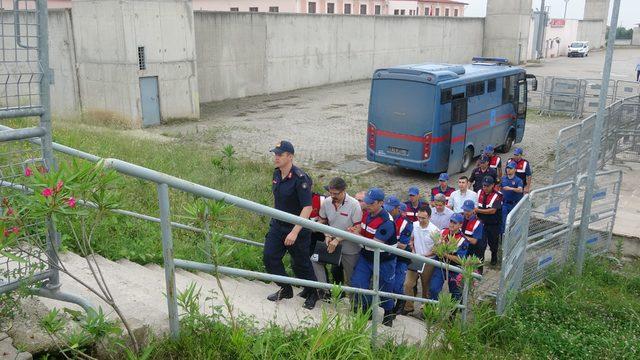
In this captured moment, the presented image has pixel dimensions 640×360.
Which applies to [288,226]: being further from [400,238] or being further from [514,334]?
[514,334]

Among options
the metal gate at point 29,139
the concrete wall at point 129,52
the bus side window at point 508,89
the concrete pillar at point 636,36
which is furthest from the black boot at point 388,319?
the concrete pillar at point 636,36

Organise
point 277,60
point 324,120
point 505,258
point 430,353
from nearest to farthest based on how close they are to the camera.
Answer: point 430,353 < point 505,258 < point 324,120 < point 277,60

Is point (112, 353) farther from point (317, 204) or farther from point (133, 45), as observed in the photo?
point (133, 45)

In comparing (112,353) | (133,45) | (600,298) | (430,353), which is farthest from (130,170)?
(133,45)

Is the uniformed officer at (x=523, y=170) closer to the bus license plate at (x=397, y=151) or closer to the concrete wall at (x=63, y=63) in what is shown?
the bus license plate at (x=397, y=151)

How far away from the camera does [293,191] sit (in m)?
5.27

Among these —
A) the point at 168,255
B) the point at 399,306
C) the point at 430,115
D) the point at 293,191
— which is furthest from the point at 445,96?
the point at 168,255

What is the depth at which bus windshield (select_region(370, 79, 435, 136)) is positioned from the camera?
41.8 feet

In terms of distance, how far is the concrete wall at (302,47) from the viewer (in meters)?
24.0

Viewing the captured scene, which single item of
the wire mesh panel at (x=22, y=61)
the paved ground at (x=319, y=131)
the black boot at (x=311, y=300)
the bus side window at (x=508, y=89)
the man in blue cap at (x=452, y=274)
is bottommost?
the paved ground at (x=319, y=131)

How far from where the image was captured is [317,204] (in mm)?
6715

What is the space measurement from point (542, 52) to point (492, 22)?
13.2 metres

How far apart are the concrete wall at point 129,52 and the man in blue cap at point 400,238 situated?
44.4 feet

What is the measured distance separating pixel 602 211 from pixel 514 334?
448 cm
